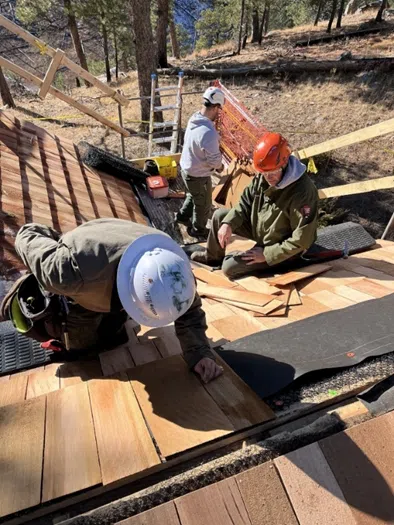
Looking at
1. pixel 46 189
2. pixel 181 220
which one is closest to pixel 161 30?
pixel 181 220

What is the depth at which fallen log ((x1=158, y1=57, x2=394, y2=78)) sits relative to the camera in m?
10.7

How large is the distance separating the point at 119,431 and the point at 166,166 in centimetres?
685

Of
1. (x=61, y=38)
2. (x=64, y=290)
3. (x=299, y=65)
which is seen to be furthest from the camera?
(x=61, y=38)

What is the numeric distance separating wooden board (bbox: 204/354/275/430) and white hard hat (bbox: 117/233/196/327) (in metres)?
0.48

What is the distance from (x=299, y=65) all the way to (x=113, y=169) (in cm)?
841

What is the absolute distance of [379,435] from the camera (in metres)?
1.61

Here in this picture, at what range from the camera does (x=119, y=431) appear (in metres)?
1.68

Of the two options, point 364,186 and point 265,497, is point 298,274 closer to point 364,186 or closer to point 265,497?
point 364,186

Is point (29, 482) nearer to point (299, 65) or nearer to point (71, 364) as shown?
point (71, 364)

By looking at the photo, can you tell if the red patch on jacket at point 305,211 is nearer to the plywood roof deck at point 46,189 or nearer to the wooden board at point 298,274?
the wooden board at point 298,274

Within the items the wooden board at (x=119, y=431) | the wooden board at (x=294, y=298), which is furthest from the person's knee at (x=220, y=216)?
the wooden board at (x=119, y=431)

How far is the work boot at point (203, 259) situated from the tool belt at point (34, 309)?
8.14 ft

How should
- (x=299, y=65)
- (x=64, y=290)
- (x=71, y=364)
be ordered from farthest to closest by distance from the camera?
1. (x=299, y=65)
2. (x=71, y=364)
3. (x=64, y=290)

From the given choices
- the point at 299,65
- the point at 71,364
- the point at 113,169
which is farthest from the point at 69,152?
the point at 299,65
